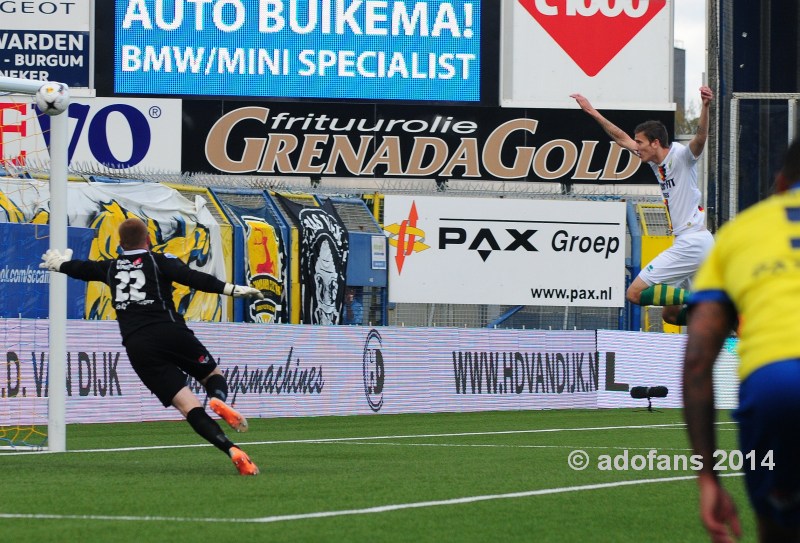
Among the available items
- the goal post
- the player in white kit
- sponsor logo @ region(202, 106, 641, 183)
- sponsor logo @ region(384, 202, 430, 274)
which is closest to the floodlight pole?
the goal post

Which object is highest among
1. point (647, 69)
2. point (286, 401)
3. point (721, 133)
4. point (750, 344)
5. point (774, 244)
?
point (647, 69)

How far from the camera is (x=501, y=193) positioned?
98.5ft

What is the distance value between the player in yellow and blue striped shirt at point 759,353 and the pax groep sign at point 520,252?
25038mm

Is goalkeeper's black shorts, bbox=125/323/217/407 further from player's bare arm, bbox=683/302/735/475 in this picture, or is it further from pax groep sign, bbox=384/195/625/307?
pax groep sign, bbox=384/195/625/307

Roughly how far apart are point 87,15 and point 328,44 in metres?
4.52

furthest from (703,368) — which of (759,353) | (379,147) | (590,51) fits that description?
(590,51)

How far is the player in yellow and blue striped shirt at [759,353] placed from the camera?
3.31 metres

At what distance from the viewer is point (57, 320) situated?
496 inches

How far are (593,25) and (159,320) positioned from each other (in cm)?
2262

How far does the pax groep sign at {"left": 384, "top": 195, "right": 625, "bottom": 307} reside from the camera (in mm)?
28906

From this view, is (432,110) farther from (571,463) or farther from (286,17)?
(571,463)

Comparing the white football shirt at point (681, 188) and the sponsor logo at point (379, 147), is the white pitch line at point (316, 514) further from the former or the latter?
the sponsor logo at point (379, 147)

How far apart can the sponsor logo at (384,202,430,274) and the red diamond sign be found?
5516 mm

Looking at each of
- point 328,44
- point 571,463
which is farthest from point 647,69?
point 571,463
